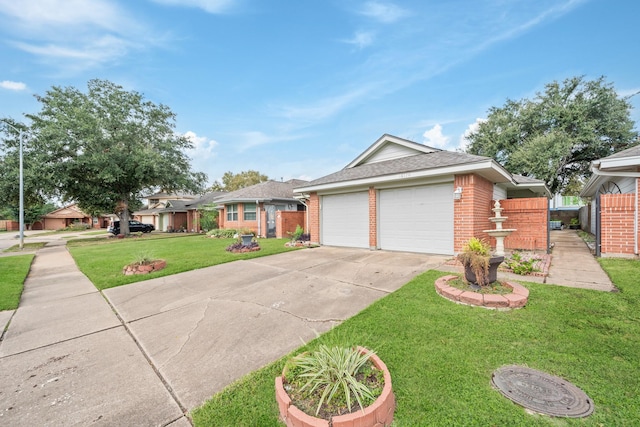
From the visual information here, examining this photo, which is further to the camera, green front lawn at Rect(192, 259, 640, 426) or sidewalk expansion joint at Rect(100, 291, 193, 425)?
sidewalk expansion joint at Rect(100, 291, 193, 425)

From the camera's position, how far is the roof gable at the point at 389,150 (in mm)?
10359

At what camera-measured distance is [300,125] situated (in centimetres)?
1523

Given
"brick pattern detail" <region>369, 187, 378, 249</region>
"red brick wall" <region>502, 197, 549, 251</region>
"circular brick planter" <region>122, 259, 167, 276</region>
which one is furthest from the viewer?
"brick pattern detail" <region>369, 187, 378, 249</region>

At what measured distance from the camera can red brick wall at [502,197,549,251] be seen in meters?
8.13

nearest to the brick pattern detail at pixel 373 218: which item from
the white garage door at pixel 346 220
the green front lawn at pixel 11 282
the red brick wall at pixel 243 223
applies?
the white garage door at pixel 346 220

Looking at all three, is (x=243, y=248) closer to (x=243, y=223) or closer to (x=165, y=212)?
(x=243, y=223)

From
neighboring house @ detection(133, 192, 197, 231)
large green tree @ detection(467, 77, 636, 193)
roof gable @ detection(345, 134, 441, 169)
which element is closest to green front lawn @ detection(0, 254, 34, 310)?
roof gable @ detection(345, 134, 441, 169)

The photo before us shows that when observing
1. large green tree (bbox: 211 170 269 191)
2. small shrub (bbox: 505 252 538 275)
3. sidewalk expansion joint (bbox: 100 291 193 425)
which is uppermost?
large green tree (bbox: 211 170 269 191)

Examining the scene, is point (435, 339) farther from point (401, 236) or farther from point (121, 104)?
point (121, 104)

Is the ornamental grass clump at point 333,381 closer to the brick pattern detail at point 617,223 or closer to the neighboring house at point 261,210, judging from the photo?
the brick pattern detail at point 617,223

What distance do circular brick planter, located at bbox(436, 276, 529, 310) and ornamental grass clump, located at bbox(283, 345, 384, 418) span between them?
2.33 metres

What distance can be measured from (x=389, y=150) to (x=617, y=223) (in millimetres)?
7297

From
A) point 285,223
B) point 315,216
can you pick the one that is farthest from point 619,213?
point 285,223

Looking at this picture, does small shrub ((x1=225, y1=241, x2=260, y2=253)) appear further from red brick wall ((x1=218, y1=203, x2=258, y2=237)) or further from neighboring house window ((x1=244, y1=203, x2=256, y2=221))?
neighboring house window ((x1=244, y1=203, x2=256, y2=221))
